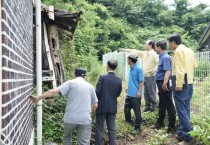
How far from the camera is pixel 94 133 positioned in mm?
6664

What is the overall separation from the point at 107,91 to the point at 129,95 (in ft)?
4.52

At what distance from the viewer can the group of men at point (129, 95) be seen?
5.23m

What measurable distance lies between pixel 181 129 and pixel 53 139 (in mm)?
2497

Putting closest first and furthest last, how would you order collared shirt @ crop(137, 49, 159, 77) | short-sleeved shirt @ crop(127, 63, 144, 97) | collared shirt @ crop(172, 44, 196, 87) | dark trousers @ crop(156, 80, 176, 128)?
1. collared shirt @ crop(172, 44, 196, 87)
2. dark trousers @ crop(156, 80, 176, 128)
3. short-sleeved shirt @ crop(127, 63, 144, 97)
4. collared shirt @ crop(137, 49, 159, 77)

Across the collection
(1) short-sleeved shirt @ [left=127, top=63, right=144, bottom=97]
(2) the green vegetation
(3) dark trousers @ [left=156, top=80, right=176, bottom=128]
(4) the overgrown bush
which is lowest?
(4) the overgrown bush

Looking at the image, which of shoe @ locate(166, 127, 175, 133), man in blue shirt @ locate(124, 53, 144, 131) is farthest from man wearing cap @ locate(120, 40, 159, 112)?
shoe @ locate(166, 127, 175, 133)

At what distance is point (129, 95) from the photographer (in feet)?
24.1

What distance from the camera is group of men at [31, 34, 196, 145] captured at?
5.23 metres

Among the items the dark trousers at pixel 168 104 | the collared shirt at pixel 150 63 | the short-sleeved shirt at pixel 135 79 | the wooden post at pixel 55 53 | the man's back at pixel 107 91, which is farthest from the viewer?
the collared shirt at pixel 150 63

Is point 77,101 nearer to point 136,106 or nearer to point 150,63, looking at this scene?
point 136,106

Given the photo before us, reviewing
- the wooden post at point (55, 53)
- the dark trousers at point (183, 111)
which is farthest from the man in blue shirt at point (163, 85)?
the wooden post at point (55, 53)

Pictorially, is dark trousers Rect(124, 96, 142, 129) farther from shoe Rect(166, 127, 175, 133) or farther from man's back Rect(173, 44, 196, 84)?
man's back Rect(173, 44, 196, 84)

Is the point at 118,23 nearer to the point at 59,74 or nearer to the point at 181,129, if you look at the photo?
the point at 59,74

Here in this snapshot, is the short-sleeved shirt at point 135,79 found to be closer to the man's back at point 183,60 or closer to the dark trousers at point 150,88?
the dark trousers at point 150,88
